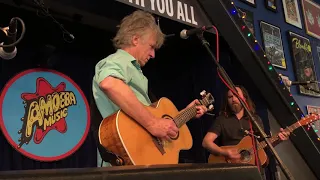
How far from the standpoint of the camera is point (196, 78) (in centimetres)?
329

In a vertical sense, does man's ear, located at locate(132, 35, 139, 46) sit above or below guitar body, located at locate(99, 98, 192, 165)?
above

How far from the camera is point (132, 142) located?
1.50 m

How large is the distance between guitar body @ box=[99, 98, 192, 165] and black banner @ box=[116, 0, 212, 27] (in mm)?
784

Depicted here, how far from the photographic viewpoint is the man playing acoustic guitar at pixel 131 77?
5.02 ft

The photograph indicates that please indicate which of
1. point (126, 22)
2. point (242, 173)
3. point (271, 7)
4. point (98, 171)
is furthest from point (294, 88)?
point (98, 171)

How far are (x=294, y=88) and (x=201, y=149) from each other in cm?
143

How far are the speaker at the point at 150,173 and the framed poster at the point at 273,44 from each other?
303cm

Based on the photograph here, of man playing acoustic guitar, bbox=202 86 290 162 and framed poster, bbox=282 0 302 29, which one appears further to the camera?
framed poster, bbox=282 0 302 29

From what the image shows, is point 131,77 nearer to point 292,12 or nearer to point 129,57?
point 129,57

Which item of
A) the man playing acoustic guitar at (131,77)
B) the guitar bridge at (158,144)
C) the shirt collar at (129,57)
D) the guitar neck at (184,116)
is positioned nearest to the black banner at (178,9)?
the man playing acoustic guitar at (131,77)

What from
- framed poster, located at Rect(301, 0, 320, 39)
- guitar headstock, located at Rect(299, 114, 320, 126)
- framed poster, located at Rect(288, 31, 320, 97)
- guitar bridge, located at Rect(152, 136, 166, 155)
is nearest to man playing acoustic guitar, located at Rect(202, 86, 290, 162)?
guitar headstock, located at Rect(299, 114, 320, 126)

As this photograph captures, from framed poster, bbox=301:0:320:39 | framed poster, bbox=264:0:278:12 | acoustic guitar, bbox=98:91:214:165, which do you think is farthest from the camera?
framed poster, bbox=301:0:320:39

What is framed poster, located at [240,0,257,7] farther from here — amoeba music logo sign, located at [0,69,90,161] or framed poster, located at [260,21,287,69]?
amoeba music logo sign, located at [0,69,90,161]

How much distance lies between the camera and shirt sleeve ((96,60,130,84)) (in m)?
1.56
